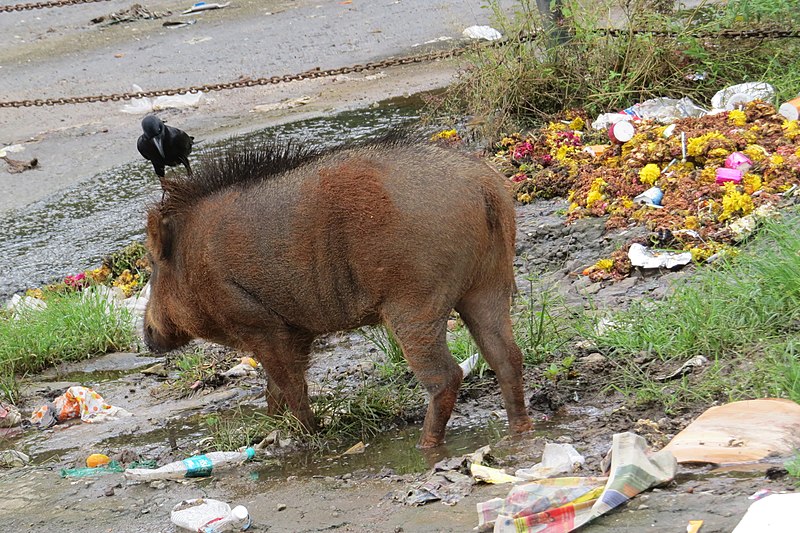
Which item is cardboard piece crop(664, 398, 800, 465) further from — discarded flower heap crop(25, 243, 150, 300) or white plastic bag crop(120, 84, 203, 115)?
white plastic bag crop(120, 84, 203, 115)

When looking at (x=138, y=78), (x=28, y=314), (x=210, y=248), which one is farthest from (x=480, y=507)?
(x=138, y=78)

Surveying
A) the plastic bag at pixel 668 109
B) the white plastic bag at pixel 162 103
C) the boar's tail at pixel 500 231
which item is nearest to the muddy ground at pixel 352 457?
the boar's tail at pixel 500 231

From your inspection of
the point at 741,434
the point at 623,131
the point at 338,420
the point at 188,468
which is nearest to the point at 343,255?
the point at 338,420

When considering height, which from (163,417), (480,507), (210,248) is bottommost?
(163,417)

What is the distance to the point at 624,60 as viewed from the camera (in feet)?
27.1

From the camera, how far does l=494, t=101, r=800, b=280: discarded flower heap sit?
6.09 metres

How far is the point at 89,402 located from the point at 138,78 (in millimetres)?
7290

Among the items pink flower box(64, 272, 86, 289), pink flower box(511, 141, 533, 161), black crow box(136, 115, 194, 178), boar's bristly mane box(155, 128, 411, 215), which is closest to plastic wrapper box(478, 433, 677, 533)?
boar's bristly mane box(155, 128, 411, 215)

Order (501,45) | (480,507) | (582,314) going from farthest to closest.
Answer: (501,45) → (582,314) → (480,507)

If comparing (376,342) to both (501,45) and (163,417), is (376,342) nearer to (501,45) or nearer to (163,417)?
(163,417)

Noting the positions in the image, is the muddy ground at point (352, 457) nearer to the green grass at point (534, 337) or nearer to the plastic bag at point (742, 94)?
the green grass at point (534, 337)

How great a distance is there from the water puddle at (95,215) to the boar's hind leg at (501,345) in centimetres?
376

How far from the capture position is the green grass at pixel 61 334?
6.57 meters

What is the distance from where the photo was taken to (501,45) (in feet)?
29.1
